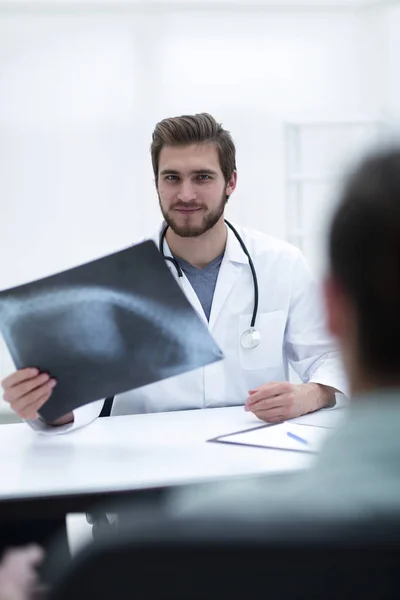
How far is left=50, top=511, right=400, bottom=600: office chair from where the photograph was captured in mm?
392

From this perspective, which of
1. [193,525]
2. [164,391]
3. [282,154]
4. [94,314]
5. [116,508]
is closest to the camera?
[193,525]

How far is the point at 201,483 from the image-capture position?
110cm

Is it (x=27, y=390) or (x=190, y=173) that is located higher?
(x=190, y=173)

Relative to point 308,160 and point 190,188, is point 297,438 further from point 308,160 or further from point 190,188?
point 308,160

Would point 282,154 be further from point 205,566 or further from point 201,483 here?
point 205,566

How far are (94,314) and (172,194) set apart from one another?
595mm

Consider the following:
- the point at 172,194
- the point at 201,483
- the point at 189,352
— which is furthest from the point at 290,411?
the point at 172,194

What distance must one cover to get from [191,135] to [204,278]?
0.35 metres

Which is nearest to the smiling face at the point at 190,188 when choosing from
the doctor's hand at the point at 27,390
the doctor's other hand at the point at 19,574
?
the doctor's hand at the point at 27,390

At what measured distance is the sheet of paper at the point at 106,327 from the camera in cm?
126

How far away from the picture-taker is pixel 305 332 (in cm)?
179

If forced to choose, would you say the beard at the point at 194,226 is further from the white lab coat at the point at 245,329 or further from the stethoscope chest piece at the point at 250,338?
the stethoscope chest piece at the point at 250,338

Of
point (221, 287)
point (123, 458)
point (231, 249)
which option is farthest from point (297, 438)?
point (231, 249)

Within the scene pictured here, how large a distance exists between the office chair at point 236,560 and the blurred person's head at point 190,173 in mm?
1400
